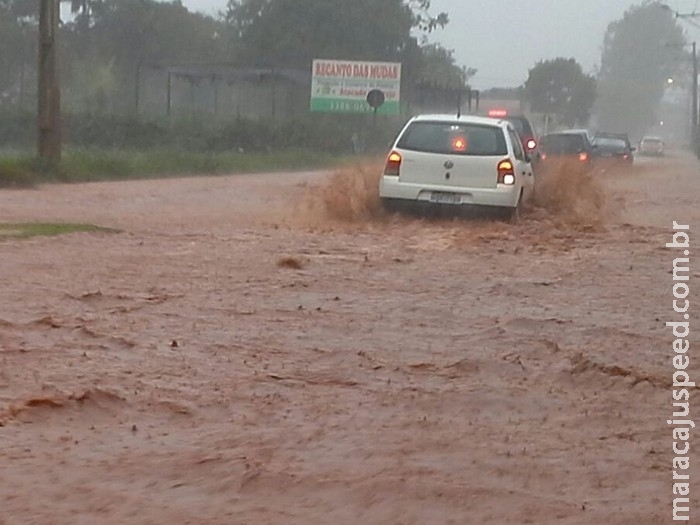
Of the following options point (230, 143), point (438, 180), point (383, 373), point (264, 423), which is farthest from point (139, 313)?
point (230, 143)

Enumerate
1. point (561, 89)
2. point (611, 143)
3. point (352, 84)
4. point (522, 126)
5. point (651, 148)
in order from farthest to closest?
point (561, 89), point (651, 148), point (352, 84), point (611, 143), point (522, 126)

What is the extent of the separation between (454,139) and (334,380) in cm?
950

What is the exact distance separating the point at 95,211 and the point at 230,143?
80.2 feet

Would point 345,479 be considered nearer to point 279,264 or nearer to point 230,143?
point 279,264

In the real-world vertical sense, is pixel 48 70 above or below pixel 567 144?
above

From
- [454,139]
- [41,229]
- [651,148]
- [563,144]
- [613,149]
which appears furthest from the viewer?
[651,148]

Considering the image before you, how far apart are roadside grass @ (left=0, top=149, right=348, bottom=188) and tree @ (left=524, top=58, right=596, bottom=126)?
3621 centimetres

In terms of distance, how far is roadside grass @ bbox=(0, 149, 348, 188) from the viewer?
2633cm

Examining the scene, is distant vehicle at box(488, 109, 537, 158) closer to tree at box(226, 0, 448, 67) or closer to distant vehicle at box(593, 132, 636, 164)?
distant vehicle at box(593, 132, 636, 164)

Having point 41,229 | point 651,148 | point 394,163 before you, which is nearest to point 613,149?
point 394,163

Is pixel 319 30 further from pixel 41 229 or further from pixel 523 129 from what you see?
pixel 41 229

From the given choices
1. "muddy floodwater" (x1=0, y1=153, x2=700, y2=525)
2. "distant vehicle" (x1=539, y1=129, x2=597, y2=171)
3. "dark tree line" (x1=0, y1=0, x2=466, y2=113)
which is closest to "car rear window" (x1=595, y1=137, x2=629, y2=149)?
"distant vehicle" (x1=539, y1=129, x2=597, y2=171)

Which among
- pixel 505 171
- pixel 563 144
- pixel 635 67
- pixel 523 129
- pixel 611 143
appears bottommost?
pixel 611 143

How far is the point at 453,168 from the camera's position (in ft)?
54.9
